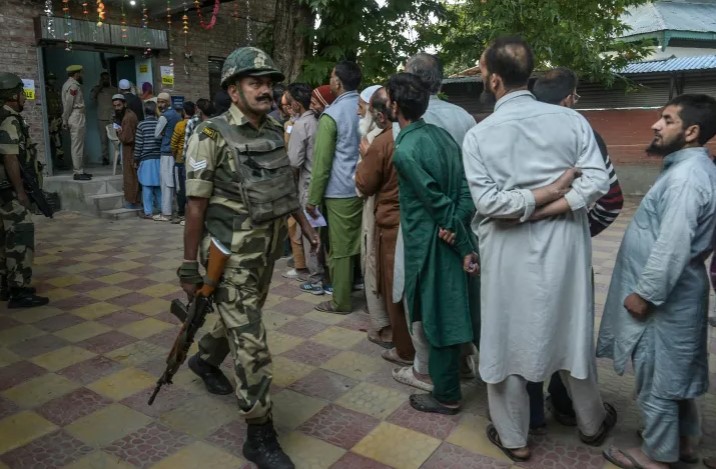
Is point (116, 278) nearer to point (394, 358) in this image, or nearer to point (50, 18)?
point (394, 358)

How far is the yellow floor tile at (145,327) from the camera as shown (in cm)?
427

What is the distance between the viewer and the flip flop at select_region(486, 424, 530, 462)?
104 inches

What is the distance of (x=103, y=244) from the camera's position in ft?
23.4

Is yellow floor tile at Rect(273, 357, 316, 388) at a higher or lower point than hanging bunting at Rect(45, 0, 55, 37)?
lower

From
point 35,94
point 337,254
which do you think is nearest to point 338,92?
point 337,254

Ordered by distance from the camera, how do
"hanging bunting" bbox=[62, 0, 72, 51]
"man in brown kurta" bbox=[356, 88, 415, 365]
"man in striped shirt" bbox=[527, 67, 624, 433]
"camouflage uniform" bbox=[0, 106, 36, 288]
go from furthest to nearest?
"hanging bunting" bbox=[62, 0, 72, 51] → "camouflage uniform" bbox=[0, 106, 36, 288] → "man in brown kurta" bbox=[356, 88, 415, 365] → "man in striped shirt" bbox=[527, 67, 624, 433]

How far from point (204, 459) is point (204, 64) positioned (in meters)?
10.3

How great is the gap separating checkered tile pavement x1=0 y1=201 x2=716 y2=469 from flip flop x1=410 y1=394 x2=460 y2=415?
5 centimetres

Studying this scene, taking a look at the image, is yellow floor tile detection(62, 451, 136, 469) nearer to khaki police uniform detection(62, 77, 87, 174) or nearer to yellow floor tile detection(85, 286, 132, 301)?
yellow floor tile detection(85, 286, 132, 301)

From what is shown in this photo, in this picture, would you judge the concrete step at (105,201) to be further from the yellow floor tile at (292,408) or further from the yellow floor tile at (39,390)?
the yellow floor tile at (292,408)

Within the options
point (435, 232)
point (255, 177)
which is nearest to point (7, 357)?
point (255, 177)

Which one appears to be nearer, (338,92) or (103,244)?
(338,92)

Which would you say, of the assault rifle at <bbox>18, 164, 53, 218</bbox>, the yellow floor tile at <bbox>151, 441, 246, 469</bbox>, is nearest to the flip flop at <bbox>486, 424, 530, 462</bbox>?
the yellow floor tile at <bbox>151, 441, 246, 469</bbox>

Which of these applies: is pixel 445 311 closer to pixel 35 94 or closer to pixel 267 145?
pixel 267 145
